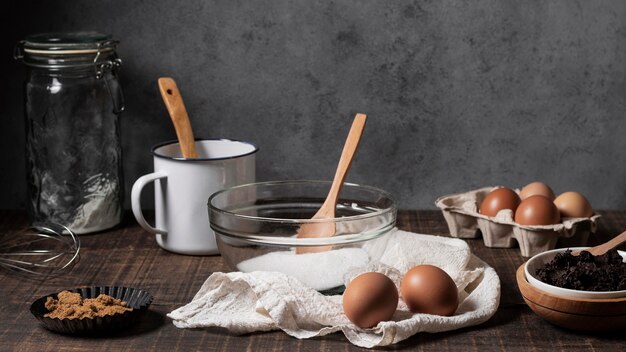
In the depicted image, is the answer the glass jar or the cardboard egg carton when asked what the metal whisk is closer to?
the glass jar

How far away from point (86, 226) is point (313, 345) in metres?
0.61

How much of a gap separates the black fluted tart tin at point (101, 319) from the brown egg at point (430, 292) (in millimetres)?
336

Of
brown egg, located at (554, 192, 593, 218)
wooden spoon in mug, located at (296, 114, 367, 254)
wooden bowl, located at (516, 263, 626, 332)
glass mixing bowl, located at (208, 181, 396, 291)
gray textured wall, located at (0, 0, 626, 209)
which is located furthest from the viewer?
gray textured wall, located at (0, 0, 626, 209)

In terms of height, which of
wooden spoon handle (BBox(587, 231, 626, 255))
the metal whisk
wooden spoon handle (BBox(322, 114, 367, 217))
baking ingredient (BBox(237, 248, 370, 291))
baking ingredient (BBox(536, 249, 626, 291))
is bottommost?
the metal whisk

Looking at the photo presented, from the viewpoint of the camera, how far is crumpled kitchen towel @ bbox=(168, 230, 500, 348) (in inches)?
44.5

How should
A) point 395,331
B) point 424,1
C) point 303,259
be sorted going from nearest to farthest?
point 395,331 → point 303,259 → point 424,1

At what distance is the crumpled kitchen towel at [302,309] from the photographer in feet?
3.71

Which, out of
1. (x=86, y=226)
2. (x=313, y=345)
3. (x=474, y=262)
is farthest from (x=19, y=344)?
(x=474, y=262)

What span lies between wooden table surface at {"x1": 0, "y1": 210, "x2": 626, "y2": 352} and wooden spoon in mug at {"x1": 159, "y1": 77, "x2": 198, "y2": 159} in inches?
6.6

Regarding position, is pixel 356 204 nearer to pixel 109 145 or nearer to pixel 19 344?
pixel 109 145

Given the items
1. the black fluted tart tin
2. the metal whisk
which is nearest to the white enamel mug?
the metal whisk

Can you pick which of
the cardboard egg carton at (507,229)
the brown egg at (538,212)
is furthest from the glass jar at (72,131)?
the brown egg at (538,212)

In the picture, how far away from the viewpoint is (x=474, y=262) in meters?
1.36

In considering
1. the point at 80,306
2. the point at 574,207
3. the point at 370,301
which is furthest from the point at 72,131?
the point at 574,207
